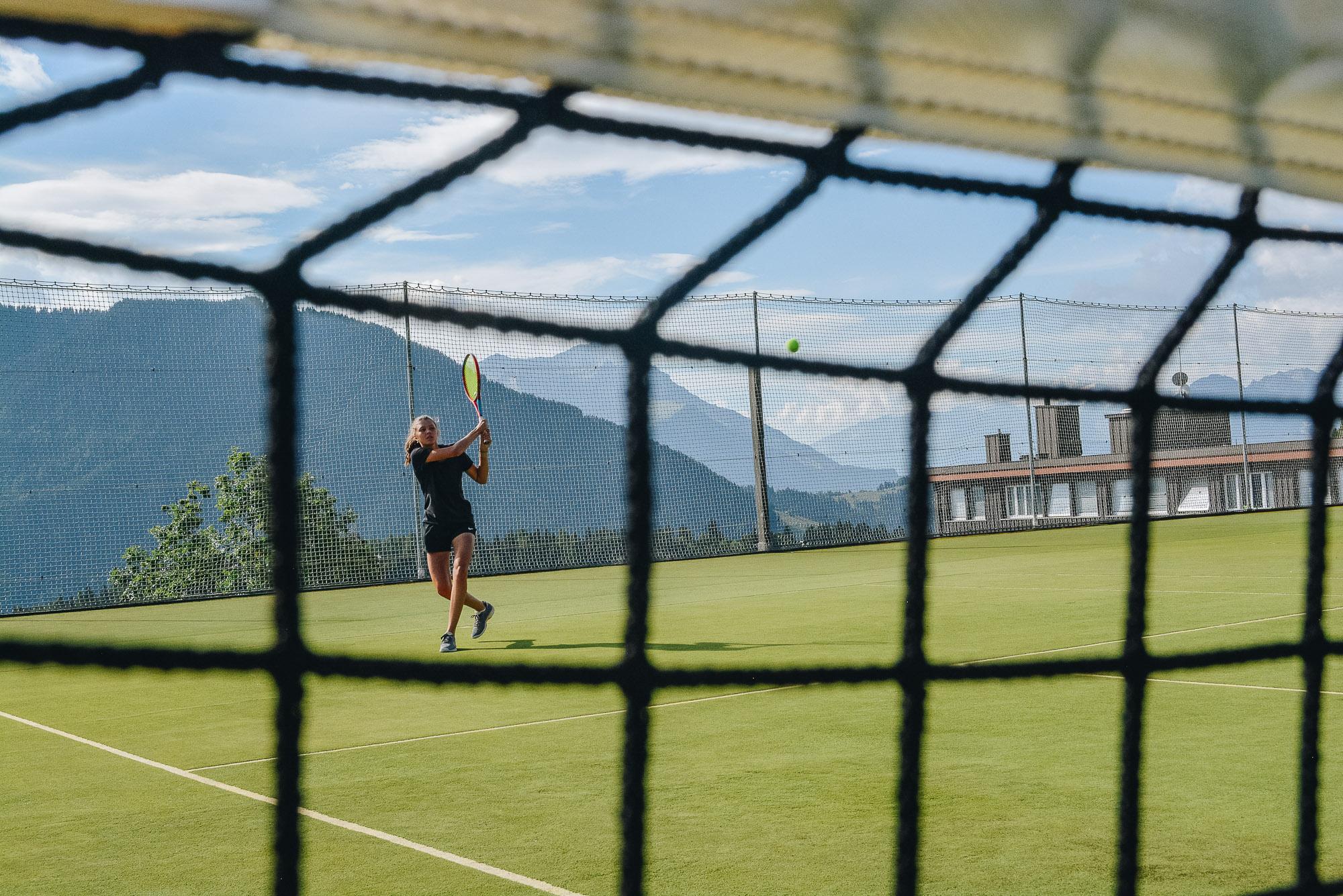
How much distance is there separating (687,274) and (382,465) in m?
14.2

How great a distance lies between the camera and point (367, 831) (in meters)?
3.02

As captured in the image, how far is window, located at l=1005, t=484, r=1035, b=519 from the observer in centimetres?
1844

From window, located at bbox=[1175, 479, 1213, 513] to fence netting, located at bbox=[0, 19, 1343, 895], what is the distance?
0.17ft

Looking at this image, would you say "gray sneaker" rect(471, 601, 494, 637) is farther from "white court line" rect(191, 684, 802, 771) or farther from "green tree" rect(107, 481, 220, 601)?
"green tree" rect(107, 481, 220, 601)

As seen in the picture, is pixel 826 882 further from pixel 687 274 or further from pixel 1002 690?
pixel 1002 690

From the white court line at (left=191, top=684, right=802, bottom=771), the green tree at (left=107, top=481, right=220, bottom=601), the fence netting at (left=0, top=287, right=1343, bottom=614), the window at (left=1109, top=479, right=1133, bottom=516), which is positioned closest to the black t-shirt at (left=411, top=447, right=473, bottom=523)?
the white court line at (left=191, top=684, right=802, bottom=771)

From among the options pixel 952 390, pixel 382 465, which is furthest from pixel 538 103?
pixel 382 465

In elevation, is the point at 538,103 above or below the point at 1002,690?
above

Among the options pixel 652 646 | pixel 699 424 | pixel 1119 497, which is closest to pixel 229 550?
pixel 699 424

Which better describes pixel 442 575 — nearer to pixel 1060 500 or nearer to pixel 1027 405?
pixel 1027 405

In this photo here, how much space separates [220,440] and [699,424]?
17.8ft

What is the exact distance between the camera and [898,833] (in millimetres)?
1388

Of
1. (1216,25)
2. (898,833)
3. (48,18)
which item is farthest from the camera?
(898,833)

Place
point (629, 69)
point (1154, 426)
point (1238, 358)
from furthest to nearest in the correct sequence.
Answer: point (1238, 358) < point (1154, 426) < point (629, 69)
